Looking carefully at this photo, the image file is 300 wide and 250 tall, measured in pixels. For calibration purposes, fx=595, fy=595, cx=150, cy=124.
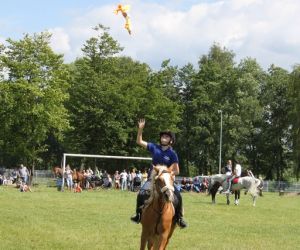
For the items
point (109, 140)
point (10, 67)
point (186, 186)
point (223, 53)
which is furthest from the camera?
point (223, 53)

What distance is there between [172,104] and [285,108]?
19.5 m

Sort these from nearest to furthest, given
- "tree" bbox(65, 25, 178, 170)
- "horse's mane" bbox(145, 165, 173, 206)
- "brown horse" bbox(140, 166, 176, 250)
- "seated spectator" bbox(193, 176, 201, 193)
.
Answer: "brown horse" bbox(140, 166, 176, 250), "horse's mane" bbox(145, 165, 173, 206), "seated spectator" bbox(193, 176, 201, 193), "tree" bbox(65, 25, 178, 170)

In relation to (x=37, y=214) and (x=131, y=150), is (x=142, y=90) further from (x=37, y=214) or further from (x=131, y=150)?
(x=37, y=214)

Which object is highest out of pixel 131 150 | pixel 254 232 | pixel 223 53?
pixel 223 53

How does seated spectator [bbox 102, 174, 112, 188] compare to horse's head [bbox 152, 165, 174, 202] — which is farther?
seated spectator [bbox 102, 174, 112, 188]

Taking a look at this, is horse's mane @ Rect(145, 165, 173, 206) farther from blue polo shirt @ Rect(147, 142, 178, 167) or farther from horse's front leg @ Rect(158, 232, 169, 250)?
horse's front leg @ Rect(158, 232, 169, 250)

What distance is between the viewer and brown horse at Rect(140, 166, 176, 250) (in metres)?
10.9

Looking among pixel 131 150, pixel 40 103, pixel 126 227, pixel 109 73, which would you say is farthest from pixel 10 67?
pixel 126 227

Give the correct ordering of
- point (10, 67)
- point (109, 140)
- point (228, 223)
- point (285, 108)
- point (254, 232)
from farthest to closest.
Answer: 1. point (285, 108)
2. point (109, 140)
3. point (10, 67)
4. point (228, 223)
5. point (254, 232)

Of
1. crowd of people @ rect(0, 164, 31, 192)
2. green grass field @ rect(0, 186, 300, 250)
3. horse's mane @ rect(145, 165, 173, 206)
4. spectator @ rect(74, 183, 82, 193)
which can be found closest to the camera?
horse's mane @ rect(145, 165, 173, 206)

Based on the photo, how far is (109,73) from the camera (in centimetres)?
6544

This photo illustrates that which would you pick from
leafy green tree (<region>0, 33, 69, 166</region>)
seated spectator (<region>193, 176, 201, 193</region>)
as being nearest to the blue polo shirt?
seated spectator (<region>193, 176, 201, 193</region>)

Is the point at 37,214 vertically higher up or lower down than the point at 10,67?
lower down

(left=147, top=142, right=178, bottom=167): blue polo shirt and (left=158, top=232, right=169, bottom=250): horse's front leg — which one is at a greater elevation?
(left=147, top=142, right=178, bottom=167): blue polo shirt
